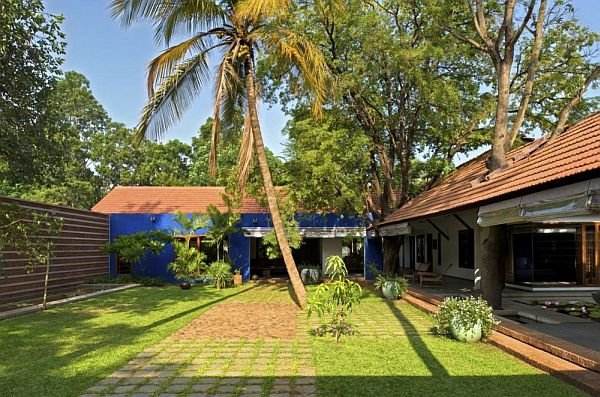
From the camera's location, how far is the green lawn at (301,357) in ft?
17.1

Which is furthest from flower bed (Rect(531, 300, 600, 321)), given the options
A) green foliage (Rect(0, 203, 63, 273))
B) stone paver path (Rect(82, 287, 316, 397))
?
green foliage (Rect(0, 203, 63, 273))

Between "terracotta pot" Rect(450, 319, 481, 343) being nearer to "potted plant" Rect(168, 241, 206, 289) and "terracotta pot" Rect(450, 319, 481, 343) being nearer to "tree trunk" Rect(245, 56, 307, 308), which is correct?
"tree trunk" Rect(245, 56, 307, 308)

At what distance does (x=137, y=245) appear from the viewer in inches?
733

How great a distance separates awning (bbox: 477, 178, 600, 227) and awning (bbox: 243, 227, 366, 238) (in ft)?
42.7

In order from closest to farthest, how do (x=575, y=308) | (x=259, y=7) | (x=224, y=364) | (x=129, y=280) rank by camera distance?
(x=224, y=364) < (x=259, y=7) < (x=575, y=308) < (x=129, y=280)

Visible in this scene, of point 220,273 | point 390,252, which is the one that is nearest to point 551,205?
point 390,252

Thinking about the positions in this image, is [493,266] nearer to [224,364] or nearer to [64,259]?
[224,364]

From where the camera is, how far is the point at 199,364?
6.31 metres

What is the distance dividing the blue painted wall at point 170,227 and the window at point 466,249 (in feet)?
16.1

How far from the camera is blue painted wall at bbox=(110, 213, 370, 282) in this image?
21.3 metres

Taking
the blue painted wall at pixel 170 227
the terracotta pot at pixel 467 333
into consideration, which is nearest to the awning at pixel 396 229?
the blue painted wall at pixel 170 227

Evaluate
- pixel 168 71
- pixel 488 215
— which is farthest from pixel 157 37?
pixel 488 215

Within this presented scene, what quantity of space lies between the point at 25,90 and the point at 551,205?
41.3 ft

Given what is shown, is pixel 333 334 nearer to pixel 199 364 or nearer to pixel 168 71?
pixel 199 364
